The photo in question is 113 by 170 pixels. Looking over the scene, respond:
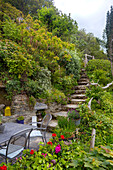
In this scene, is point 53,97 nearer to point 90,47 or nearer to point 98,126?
point 98,126

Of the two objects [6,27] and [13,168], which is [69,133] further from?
[6,27]

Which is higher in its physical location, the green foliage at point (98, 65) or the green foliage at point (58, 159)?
the green foliage at point (98, 65)

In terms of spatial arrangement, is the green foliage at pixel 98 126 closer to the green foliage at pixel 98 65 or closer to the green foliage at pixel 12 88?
the green foliage at pixel 12 88

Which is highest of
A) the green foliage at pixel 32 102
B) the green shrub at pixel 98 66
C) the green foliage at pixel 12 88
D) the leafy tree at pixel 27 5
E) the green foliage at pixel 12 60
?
the leafy tree at pixel 27 5

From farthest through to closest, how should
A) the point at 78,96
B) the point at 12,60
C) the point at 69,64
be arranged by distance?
1. the point at 69,64
2. the point at 78,96
3. the point at 12,60

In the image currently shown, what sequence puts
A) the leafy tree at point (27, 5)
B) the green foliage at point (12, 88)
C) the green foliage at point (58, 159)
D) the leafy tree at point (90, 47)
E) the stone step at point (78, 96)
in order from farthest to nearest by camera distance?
the leafy tree at point (90, 47) < the leafy tree at point (27, 5) < the stone step at point (78, 96) < the green foliage at point (12, 88) < the green foliage at point (58, 159)

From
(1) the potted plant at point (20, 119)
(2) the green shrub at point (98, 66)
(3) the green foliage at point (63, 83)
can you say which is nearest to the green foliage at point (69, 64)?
(3) the green foliage at point (63, 83)

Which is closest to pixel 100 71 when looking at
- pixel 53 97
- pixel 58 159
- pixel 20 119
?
pixel 53 97

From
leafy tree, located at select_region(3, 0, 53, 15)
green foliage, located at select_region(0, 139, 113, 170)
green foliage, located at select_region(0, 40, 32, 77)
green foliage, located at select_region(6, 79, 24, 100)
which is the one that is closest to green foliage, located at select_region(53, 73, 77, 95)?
green foliage, located at select_region(0, 40, 32, 77)

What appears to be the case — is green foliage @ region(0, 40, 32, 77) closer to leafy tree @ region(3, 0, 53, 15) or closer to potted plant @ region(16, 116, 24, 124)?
potted plant @ region(16, 116, 24, 124)

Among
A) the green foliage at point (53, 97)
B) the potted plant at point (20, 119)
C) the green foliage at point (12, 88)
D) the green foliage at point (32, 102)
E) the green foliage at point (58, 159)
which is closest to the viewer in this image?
the green foliage at point (58, 159)

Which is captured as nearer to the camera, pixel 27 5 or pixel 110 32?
pixel 110 32

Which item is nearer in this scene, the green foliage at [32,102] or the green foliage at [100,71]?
the green foliage at [32,102]

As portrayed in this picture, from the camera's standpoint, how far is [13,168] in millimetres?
1377
